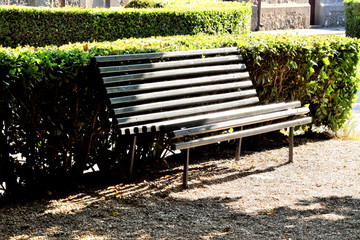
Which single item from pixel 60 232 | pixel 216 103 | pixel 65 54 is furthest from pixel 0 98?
pixel 216 103

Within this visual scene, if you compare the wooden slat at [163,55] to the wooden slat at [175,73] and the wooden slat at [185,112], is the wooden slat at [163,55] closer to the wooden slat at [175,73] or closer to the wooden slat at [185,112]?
the wooden slat at [175,73]

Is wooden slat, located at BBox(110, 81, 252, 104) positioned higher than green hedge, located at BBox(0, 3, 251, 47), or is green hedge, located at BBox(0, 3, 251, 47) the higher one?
green hedge, located at BBox(0, 3, 251, 47)

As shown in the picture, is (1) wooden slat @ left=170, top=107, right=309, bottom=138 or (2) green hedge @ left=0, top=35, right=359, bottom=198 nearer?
(2) green hedge @ left=0, top=35, right=359, bottom=198

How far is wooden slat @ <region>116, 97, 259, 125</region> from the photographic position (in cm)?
472

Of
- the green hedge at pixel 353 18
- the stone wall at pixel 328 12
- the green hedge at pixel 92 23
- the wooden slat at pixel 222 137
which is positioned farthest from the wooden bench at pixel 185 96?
the stone wall at pixel 328 12

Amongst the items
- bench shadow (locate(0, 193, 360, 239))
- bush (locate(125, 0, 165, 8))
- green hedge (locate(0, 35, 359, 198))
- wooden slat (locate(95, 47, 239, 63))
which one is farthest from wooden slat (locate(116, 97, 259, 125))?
bush (locate(125, 0, 165, 8))

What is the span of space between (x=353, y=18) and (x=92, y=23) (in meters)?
10.7

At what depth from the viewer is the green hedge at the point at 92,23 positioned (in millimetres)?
12414

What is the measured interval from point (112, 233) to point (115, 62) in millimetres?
1814

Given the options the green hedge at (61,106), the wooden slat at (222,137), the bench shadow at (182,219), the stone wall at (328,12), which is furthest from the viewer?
the stone wall at (328,12)

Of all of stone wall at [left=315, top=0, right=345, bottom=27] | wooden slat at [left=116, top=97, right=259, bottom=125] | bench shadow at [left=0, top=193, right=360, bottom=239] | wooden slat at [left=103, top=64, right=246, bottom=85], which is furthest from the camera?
stone wall at [left=315, top=0, right=345, bottom=27]

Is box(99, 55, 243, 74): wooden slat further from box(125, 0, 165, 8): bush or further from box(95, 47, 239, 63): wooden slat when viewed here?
box(125, 0, 165, 8): bush

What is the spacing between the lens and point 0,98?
421 cm

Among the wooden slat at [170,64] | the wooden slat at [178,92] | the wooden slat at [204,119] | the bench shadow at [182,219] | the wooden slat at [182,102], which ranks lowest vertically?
the bench shadow at [182,219]
